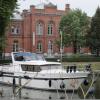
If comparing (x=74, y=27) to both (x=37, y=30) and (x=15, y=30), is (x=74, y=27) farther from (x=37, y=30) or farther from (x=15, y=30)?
(x=15, y=30)

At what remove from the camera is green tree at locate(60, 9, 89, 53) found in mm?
100375

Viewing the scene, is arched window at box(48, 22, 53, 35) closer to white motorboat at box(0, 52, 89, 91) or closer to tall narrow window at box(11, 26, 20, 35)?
tall narrow window at box(11, 26, 20, 35)

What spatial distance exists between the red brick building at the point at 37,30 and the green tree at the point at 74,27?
9.66 metres

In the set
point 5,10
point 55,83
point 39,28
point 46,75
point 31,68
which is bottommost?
point 55,83

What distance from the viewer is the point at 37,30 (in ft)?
376

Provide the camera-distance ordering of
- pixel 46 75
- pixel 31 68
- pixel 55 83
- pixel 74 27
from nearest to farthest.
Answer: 1. pixel 55 83
2. pixel 46 75
3. pixel 31 68
4. pixel 74 27

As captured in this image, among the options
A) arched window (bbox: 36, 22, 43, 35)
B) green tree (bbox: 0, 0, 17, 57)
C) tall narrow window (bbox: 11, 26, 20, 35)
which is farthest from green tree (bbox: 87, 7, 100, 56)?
green tree (bbox: 0, 0, 17, 57)

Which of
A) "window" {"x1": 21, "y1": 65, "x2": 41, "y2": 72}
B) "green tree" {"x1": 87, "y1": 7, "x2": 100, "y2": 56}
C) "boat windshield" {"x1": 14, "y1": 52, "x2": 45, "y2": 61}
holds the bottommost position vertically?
"window" {"x1": 21, "y1": 65, "x2": 41, "y2": 72}

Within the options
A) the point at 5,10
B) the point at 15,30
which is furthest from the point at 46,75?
the point at 15,30

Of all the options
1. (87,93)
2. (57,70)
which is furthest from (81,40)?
(87,93)

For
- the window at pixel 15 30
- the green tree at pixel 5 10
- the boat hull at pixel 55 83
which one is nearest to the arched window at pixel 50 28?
the window at pixel 15 30

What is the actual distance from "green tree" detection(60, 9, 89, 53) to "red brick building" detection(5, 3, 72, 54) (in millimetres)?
9662

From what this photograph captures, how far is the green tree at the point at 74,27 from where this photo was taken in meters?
100

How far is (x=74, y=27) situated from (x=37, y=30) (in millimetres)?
16167
